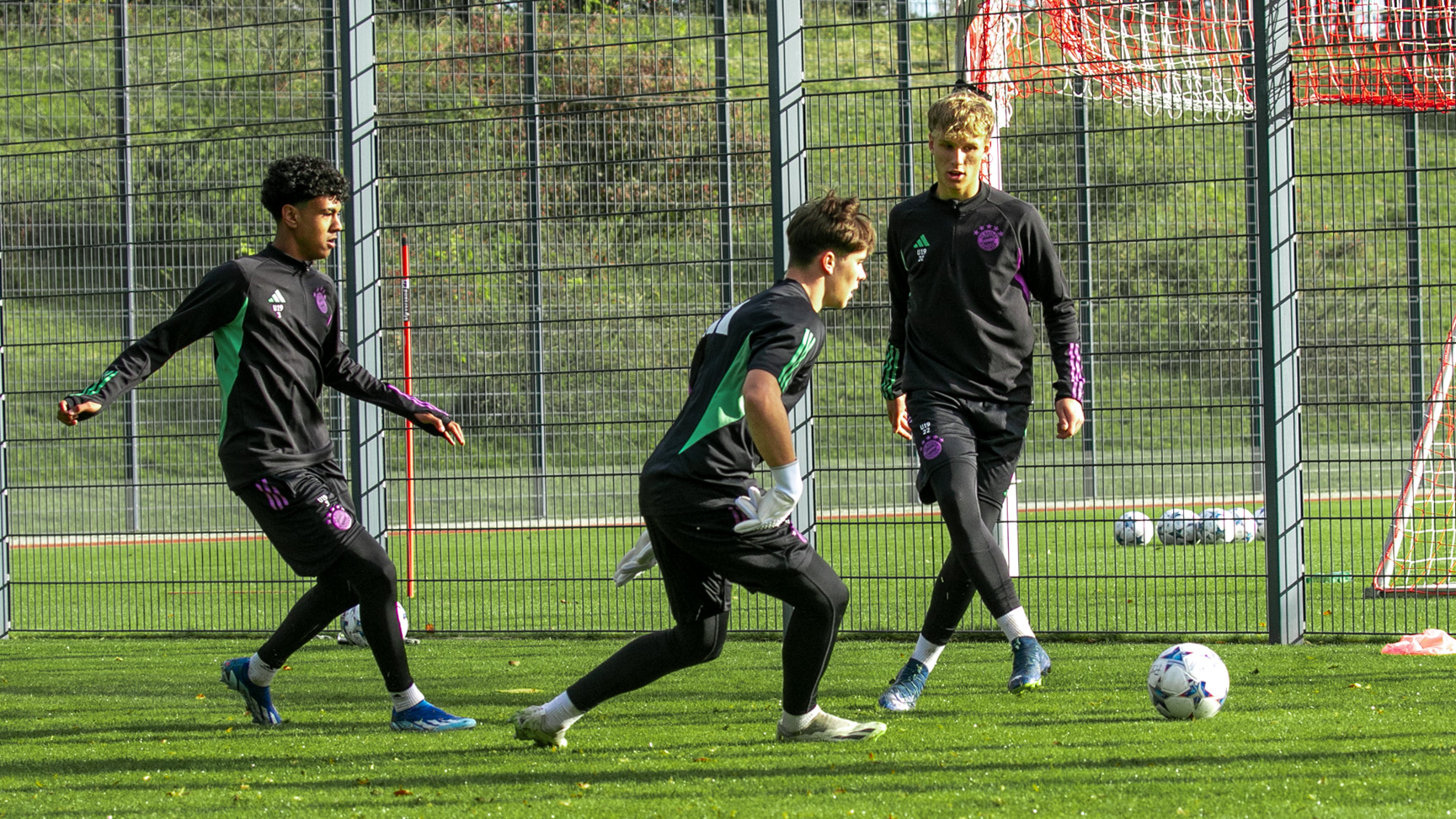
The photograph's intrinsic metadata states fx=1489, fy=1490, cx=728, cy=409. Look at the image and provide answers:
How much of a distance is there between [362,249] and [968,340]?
347 centimetres

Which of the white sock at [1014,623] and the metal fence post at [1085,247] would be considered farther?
the metal fence post at [1085,247]

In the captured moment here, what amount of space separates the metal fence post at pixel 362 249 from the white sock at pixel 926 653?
3.22 meters

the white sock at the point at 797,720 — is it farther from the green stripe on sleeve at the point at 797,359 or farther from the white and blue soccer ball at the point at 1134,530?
the white and blue soccer ball at the point at 1134,530

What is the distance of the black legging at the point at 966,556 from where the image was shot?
4.73 metres

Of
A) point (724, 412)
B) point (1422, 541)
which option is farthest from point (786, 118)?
point (1422, 541)

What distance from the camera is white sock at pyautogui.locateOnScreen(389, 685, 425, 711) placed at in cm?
473

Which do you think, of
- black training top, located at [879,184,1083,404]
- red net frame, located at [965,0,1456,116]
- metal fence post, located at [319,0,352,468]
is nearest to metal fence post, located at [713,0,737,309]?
red net frame, located at [965,0,1456,116]

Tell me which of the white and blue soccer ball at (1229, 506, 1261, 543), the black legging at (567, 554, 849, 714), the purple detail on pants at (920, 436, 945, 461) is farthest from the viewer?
the white and blue soccer ball at (1229, 506, 1261, 543)

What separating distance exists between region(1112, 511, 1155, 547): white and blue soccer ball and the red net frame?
225 cm

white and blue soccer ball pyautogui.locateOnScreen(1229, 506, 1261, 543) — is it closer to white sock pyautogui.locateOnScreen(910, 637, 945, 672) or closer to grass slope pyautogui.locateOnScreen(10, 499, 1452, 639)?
Result: grass slope pyautogui.locateOnScreen(10, 499, 1452, 639)

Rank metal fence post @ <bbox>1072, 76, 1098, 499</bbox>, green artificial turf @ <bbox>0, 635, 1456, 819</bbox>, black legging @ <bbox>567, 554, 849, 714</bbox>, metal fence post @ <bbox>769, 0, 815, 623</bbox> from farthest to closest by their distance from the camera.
→ 1. metal fence post @ <bbox>1072, 76, 1098, 499</bbox>
2. metal fence post @ <bbox>769, 0, 815, 623</bbox>
3. black legging @ <bbox>567, 554, 849, 714</bbox>
4. green artificial turf @ <bbox>0, 635, 1456, 819</bbox>

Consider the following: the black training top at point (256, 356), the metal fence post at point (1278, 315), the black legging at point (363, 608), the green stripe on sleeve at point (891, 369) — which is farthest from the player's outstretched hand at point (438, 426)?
the metal fence post at point (1278, 315)

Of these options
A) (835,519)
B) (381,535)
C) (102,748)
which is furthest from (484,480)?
(102,748)

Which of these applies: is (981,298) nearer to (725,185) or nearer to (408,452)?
(725,185)
